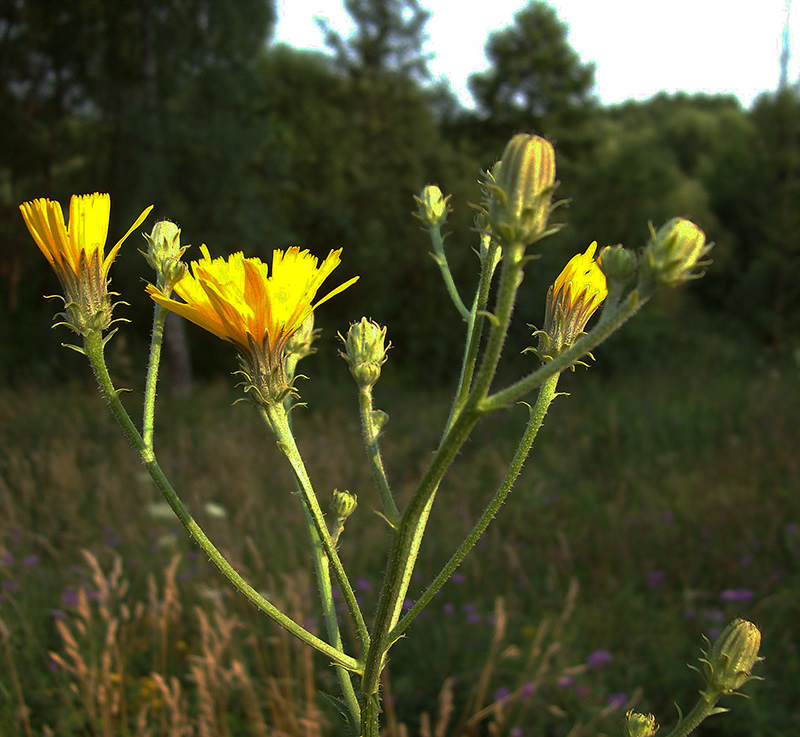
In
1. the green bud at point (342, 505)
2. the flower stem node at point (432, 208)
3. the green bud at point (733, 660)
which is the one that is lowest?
the green bud at point (733, 660)

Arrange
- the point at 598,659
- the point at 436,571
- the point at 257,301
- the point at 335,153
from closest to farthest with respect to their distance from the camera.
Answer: the point at 257,301
the point at 598,659
the point at 436,571
the point at 335,153

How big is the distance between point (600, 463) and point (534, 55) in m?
17.9

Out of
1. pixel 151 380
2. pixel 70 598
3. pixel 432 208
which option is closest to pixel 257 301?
pixel 151 380

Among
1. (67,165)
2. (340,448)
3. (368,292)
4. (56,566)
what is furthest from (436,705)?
(67,165)

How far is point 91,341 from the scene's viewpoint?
3.54ft

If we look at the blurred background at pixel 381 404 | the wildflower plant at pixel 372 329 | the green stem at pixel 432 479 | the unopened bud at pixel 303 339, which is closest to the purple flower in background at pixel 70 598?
the blurred background at pixel 381 404

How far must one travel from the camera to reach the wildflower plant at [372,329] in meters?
0.79

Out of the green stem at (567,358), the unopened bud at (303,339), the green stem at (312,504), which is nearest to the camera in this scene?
the green stem at (567,358)

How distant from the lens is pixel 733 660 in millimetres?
1112

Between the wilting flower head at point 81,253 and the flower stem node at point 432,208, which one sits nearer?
the wilting flower head at point 81,253

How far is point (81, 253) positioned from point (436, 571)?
4029mm

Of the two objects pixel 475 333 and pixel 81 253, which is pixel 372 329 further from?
pixel 81 253

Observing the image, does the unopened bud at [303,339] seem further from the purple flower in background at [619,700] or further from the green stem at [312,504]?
the purple flower in background at [619,700]

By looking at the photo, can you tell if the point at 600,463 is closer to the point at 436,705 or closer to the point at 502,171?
the point at 436,705
